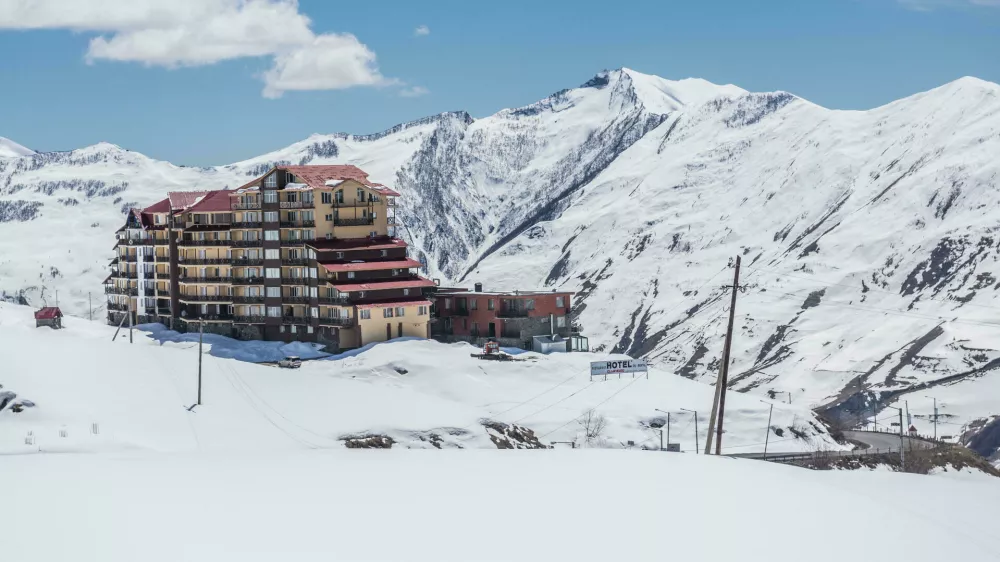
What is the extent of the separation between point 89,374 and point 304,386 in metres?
16.9

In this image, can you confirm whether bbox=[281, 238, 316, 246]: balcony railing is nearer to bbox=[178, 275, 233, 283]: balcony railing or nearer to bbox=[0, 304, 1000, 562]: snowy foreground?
bbox=[178, 275, 233, 283]: balcony railing

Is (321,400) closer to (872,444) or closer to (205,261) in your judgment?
(205,261)

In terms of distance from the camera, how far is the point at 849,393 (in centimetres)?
18188

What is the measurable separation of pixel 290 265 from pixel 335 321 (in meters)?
10.7

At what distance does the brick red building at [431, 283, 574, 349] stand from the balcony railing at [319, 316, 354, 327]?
1629 cm

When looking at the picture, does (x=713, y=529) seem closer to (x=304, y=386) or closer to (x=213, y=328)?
(x=304, y=386)

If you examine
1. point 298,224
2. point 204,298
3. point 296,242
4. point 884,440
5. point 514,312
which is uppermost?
point 298,224

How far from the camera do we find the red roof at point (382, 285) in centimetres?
12362

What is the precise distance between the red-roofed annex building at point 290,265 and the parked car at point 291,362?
5.17 meters

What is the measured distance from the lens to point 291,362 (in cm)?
11644

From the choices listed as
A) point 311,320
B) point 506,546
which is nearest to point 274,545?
point 506,546

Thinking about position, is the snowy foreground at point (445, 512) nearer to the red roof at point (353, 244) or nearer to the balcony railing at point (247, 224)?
the red roof at point (353, 244)

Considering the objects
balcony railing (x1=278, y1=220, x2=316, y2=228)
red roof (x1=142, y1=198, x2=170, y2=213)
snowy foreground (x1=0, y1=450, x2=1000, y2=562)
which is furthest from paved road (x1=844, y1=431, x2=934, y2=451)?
red roof (x1=142, y1=198, x2=170, y2=213)

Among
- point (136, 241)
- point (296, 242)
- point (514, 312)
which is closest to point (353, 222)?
point (296, 242)
